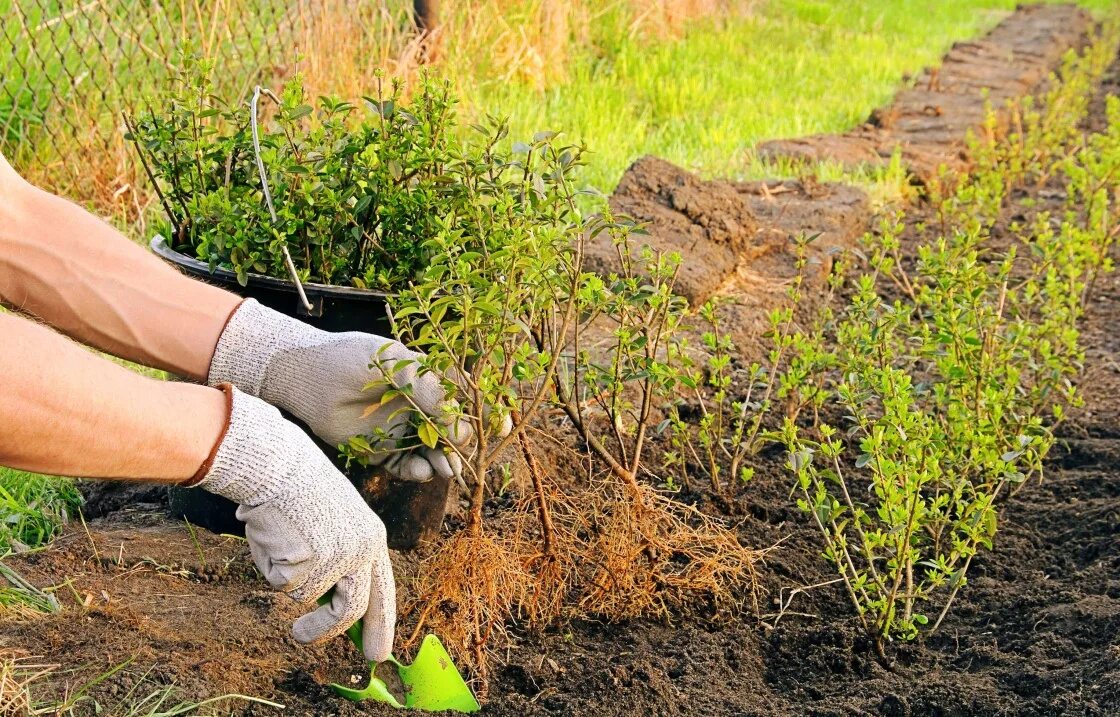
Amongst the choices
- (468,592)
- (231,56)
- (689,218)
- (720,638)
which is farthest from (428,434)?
(231,56)

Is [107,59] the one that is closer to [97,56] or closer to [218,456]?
[97,56]

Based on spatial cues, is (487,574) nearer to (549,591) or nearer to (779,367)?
(549,591)

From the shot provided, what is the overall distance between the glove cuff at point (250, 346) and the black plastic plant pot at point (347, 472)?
0.09 meters

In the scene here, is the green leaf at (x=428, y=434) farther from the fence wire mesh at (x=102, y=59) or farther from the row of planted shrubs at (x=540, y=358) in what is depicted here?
the fence wire mesh at (x=102, y=59)

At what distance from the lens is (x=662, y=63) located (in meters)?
7.04

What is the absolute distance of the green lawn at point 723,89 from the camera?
5422 mm

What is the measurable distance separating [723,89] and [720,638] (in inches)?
200

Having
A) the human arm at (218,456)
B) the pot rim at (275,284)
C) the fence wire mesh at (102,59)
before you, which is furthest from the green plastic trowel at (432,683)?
the fence wire mesh at (102,59)

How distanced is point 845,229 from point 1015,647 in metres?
2.36

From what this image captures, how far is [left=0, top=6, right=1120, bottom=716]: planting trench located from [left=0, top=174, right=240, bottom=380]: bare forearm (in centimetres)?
40

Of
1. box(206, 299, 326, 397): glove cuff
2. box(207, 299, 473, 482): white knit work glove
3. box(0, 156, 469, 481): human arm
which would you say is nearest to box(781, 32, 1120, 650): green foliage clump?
box(207, 299, 473, 482): white knit work glove

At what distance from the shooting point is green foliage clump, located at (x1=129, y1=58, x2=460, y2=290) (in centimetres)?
218

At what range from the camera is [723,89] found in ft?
22.5

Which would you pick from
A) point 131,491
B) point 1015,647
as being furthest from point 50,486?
point 1015,647
